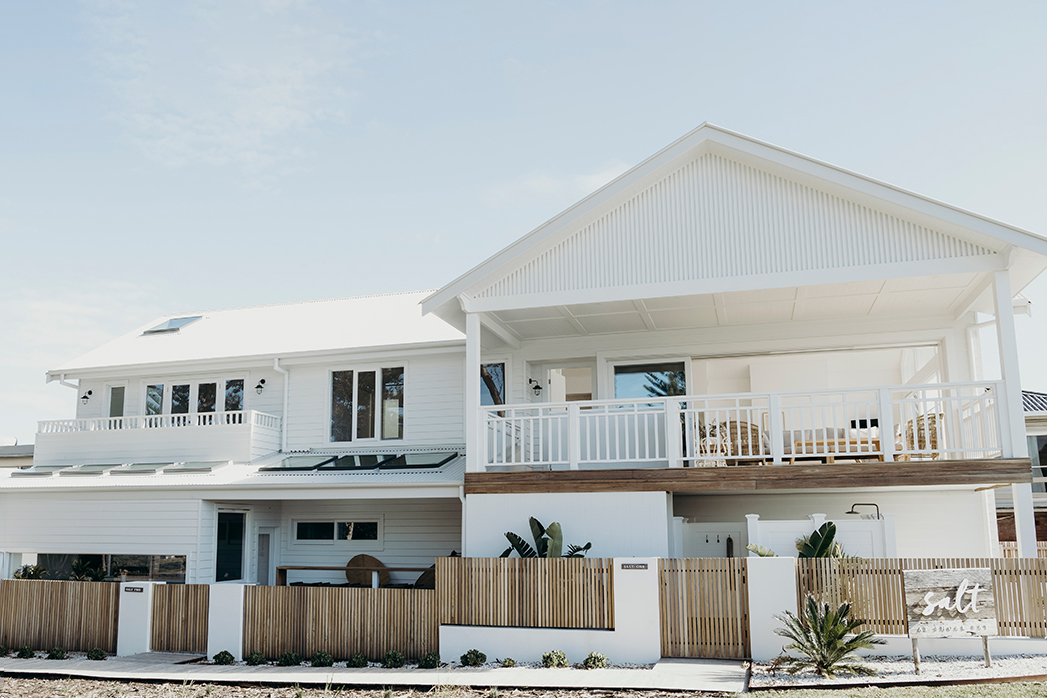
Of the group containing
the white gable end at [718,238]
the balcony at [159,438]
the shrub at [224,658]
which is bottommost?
the shrub at [224,658]

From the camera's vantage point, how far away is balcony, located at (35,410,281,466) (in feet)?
55.4

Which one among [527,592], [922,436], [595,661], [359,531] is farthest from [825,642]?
[359,531]

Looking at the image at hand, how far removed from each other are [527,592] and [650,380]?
5.87 metres

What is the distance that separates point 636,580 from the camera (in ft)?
35.1

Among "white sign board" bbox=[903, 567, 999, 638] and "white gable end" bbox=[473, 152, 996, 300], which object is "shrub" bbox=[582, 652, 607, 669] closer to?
"white sign board" bbox=[903, 567, 999, 638]

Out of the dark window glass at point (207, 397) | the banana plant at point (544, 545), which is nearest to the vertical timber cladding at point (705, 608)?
the banana plant at point (544, 545)

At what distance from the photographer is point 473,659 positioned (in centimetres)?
1092

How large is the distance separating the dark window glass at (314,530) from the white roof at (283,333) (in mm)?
3633

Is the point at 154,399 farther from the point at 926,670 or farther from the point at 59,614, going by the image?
the point at 926,670

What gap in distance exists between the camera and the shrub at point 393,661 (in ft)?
36.4

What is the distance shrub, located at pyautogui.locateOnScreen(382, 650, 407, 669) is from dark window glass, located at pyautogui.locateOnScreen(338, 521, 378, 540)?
558 cm

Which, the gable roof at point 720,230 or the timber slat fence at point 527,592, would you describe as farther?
the gable roof at point 720,230

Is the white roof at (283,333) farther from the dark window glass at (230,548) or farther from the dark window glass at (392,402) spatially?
the dark window glass at (230,548)

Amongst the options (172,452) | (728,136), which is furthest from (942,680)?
(172,452)
